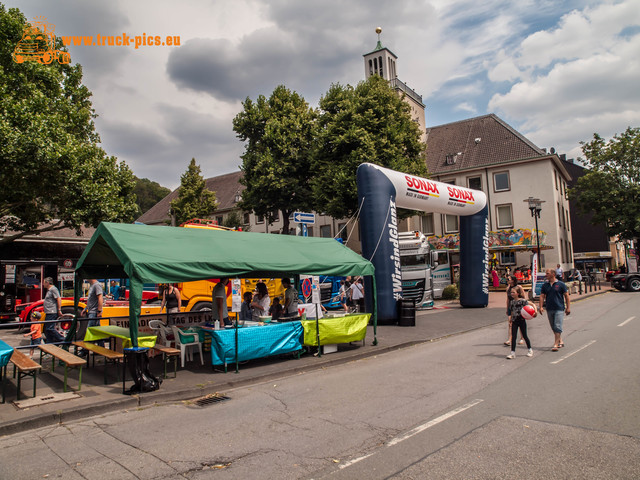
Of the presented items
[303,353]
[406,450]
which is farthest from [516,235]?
[406,450]

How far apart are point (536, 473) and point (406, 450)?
4.08ft

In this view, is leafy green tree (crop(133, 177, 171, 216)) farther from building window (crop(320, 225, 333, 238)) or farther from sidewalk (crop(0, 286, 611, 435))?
sidewalk (crop(0, 286, 611, 435))

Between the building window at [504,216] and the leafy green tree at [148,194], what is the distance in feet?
191

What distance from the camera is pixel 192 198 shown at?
4050cm

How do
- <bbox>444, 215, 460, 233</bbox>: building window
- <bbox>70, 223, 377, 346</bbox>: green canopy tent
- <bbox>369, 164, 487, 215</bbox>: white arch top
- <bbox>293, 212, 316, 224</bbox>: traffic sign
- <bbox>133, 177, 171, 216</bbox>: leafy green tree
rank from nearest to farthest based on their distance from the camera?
1. <bbox>70, 223, 377, 346</bbox>: green canopy tent
2. <bbox>293, 212, 316, 224</bbox>: traffic sign
3. <bbox>369, 164, 487, 215</bbox>: white arch top
4. <bbox>444, 215, 460, 233</bbox>: building window
5. <bbox>133, 177, 171, 216</bbox>: leafy green tree

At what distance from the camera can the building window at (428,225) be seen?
4091cm

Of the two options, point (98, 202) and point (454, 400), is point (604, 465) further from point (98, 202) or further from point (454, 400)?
point (98, 202)

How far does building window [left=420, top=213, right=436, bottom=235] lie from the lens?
40.9 m

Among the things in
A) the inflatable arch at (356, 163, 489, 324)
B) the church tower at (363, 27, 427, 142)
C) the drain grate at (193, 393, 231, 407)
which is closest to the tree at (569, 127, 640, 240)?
the church tower at (363, 27, 427, 142)

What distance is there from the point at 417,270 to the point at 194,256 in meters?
15.0

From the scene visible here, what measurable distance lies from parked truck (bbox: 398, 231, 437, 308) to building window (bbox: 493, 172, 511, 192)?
64.3 feet

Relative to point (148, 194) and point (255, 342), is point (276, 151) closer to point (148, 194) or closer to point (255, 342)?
point (255, 342)

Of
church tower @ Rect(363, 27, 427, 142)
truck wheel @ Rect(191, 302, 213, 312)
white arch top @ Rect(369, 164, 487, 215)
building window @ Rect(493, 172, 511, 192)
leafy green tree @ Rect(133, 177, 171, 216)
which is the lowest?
truck wheel @ Rect(191, 302, 213, 312)

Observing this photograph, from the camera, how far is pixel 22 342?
1345 centimetres
